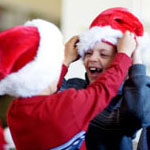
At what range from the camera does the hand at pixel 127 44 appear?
0.83 m

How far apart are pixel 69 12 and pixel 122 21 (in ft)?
3.66

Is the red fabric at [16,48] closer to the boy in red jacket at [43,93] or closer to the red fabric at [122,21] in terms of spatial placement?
the boy in red jacket at [43,93]

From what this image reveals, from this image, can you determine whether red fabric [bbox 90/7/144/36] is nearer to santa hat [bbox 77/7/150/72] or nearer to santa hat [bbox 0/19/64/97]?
santa hat [bbox 77/7/150/72]

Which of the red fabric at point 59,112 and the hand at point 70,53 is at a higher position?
the hand at point 70,53

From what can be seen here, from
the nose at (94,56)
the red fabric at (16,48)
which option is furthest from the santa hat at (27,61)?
the nose at (94,56)

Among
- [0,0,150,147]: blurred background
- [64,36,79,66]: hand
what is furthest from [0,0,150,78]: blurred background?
[64,36,79,66]: hand

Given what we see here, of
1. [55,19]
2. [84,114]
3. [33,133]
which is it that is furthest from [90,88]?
[55,19]

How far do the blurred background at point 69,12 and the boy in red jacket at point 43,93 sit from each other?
3.94 feet

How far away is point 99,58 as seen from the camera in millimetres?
935

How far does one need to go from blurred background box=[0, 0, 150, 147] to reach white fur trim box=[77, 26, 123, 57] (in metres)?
1.00

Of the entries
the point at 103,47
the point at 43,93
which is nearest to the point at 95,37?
the point at 103,47

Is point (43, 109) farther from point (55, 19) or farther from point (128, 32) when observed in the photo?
point (55, 19)

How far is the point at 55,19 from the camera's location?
6.70ft

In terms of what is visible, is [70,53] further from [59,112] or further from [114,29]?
[59,112]
